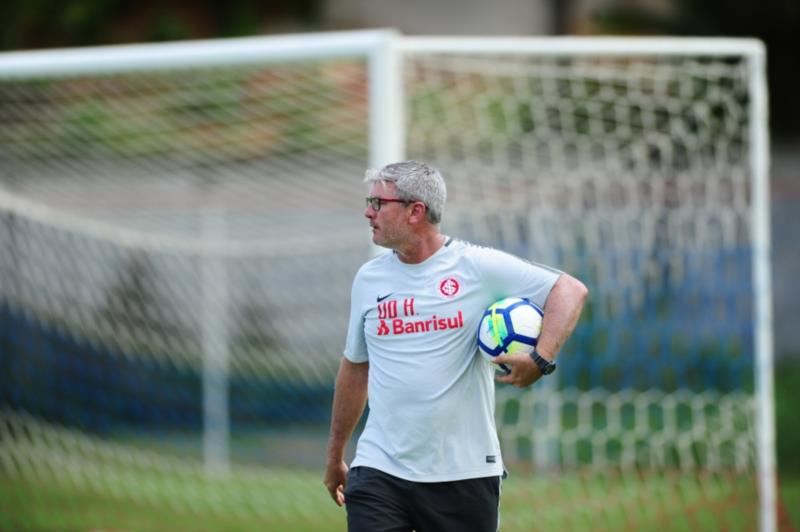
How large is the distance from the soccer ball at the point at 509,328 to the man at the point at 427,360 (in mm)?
70

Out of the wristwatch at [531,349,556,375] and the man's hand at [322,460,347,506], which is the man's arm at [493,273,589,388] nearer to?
the wristwatch at [531,349,556,375]

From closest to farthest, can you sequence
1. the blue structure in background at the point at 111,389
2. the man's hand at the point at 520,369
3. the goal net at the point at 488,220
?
the man's hand at the point at 520,369, the goal net at the point at 488,220, the blue structure in background at the point at 111,389

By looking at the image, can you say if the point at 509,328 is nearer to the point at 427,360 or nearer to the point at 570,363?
the point at 427,360

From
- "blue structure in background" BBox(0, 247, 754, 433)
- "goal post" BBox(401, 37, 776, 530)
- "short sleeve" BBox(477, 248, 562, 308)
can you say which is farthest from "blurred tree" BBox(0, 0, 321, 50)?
"short sleeve" BBox(477, 248, 562, 308)

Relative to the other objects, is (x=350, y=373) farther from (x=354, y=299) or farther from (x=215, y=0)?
(x=215, y=0)

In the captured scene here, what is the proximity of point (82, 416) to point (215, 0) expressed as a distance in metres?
A: 10.9

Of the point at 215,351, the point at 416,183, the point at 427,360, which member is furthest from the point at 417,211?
the point at 215,351

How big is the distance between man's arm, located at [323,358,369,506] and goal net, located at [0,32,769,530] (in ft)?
8.07

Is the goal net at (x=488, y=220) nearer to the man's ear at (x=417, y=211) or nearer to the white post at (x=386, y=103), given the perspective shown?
the white post at (x=386, y=103)

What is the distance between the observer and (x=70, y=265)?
13.6 metres

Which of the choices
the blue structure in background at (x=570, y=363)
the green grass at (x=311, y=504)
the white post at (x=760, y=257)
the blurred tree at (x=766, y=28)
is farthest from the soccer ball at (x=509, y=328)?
the blurred tree at (x=766, y=28)

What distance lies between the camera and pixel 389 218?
510cm

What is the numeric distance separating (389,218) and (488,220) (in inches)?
241

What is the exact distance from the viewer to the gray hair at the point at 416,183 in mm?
5102
